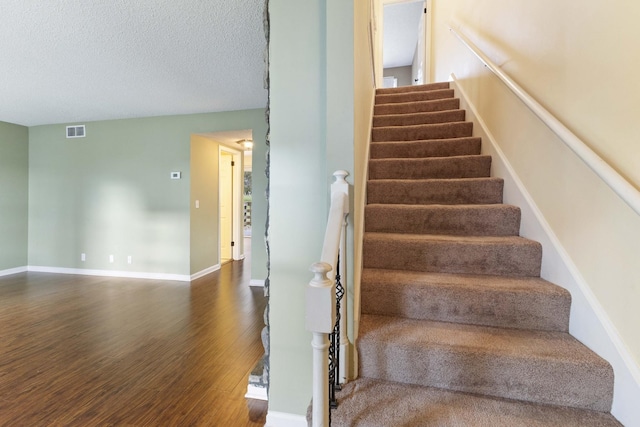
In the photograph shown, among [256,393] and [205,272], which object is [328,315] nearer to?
[256,393]

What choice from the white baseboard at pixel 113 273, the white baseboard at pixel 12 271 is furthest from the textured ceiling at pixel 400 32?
the white baseboard at pixel 12 271

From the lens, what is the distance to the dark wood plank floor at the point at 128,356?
5.65 feet

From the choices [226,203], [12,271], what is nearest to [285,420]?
[226,203]

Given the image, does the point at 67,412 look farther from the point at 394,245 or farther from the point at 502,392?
the point at 502,392

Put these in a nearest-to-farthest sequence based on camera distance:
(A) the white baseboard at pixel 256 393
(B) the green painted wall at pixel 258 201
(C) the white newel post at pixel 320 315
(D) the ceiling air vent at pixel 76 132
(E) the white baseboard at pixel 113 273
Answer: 1. (C) the white newel post at pixel 320 315
2. (A) the white baseboard at pixel 256 393
3. (B) the green painted wall at pixel 258 201
4. (E) the white baseboard at pixel 113 273
5. (D) the ceiling air vent at pixel 76 132

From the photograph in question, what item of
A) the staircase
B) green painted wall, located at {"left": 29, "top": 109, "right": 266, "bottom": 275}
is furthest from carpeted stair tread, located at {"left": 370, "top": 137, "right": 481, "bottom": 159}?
green painted wall, located at {"left": 29, "top": 109, "right": 266, "bottom": 275}

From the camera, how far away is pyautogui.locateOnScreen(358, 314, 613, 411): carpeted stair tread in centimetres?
110

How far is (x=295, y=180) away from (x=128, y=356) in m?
2.05

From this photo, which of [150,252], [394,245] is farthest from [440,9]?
[150,252]

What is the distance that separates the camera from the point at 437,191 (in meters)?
2.10

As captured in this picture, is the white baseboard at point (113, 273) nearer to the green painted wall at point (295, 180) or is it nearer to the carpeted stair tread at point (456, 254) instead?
the green painted wall at point (295, 180)

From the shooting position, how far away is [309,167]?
1.52 metres

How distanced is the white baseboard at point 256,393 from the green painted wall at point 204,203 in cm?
308

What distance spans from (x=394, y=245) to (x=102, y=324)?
298 centimetres
